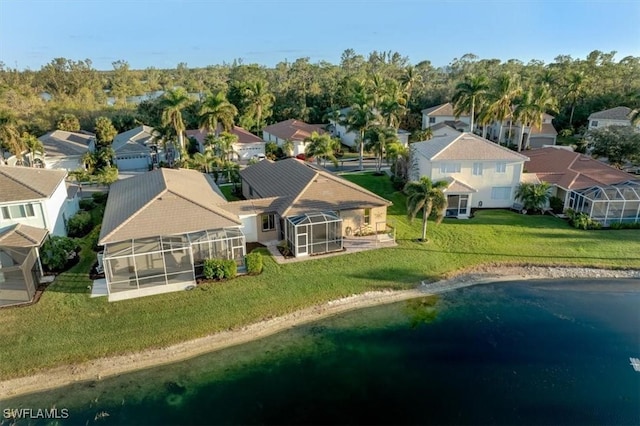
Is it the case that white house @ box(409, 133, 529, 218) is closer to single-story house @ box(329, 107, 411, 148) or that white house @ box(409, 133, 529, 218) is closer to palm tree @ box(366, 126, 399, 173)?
palm tree @ box(366, 126, 399, 173)

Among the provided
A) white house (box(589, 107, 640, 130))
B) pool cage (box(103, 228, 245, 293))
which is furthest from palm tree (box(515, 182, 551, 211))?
white house (box(589, 107, 640, 130))

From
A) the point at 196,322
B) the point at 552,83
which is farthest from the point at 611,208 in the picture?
the point at 552,83

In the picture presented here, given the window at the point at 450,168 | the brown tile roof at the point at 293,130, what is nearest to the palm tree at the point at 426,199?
the window at the point at 450,168

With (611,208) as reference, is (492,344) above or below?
below

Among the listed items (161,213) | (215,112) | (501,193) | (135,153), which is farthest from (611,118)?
(135,153)

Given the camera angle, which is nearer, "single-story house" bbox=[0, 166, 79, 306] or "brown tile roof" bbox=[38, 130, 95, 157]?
"single-story house" bbox=[0, 166, 79, 306]

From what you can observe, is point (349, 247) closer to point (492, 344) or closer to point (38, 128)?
point (492, 344)
